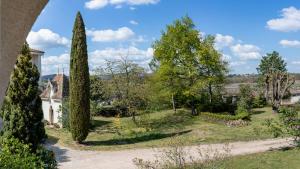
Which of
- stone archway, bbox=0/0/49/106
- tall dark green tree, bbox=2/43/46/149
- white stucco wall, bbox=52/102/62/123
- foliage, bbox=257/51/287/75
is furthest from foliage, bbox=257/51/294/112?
stone archway, bbox=0/0/49/106

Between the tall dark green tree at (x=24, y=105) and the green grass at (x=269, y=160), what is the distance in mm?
7172

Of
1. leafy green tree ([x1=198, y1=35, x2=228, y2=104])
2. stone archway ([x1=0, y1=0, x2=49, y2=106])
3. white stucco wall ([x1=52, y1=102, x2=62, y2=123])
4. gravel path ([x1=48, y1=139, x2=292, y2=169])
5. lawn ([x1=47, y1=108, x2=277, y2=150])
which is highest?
leafy green tree ([x1=198, y1=35, x2=228, y2=104])

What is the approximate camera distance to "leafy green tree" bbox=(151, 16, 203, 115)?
3416 centimetres

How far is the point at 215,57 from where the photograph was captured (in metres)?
35.6

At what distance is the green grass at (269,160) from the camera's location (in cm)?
1489

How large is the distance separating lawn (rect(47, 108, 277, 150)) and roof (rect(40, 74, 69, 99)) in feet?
11.4

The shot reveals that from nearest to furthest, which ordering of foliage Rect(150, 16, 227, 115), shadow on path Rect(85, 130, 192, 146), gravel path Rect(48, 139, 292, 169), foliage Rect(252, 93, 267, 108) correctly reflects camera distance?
gravel path Rect(48, 139, 292, 169), shadow on path Rect(85, 130, 192, 146), foliage Rect(150, 16, 227, 115), foliage Rect(252, 93, 267, 108)

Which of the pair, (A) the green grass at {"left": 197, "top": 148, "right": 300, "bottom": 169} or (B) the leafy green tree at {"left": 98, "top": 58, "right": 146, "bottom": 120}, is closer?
(A) the green grass at {"left": 197, "top": 148, "right": 300, "bottom": 169}

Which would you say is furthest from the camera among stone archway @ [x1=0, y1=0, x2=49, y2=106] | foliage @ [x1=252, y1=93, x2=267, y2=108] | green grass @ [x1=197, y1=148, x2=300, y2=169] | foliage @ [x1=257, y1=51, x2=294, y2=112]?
foliage @ [x1=252, y1=93, x2=267, y2=108]

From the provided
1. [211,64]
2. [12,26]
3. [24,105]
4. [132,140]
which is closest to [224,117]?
[211,64]

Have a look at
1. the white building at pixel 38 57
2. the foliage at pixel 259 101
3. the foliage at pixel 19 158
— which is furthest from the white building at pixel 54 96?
the foliage at pixel 259 101

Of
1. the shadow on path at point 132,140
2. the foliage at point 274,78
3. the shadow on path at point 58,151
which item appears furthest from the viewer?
the foliage at point 274,78

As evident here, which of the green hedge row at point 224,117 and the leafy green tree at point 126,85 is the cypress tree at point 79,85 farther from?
the green hedge row at point 224,117

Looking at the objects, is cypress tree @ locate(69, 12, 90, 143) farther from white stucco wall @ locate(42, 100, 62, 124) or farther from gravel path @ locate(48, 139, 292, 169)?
white stucco wall @ locate(42, 100, 62, 124)
